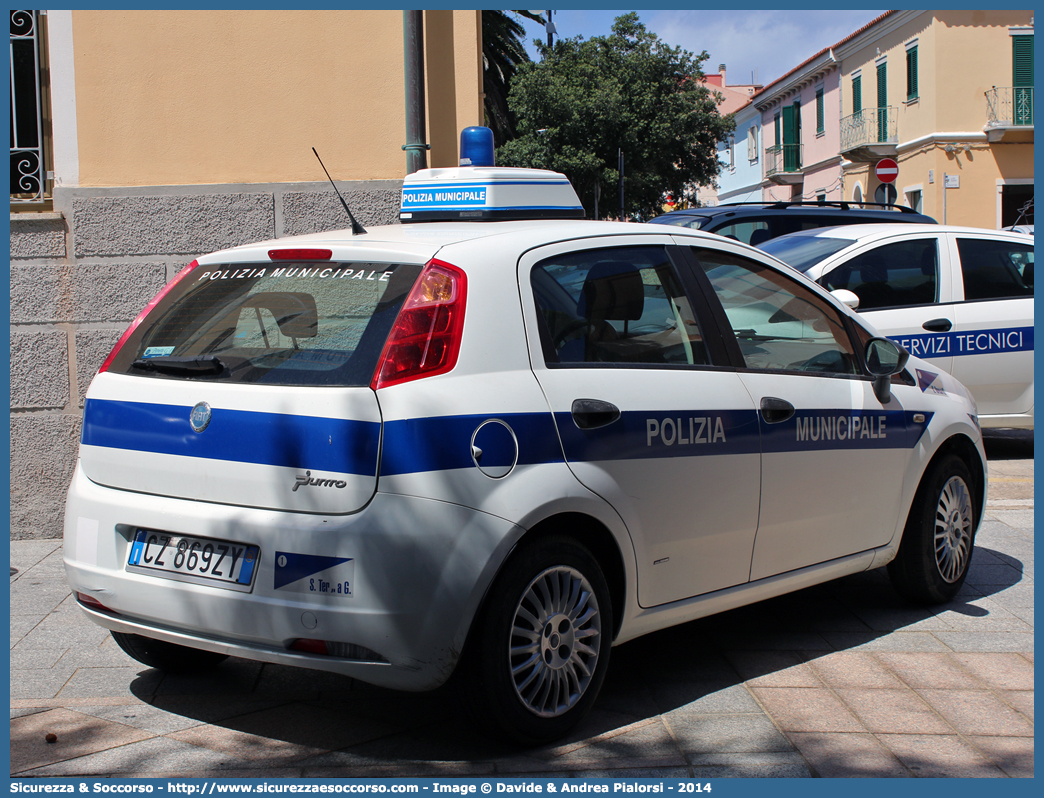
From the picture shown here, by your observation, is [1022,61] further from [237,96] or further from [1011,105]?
[237,96]

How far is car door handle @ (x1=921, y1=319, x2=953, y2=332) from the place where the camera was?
8375 millimetres

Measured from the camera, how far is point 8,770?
10.8ft

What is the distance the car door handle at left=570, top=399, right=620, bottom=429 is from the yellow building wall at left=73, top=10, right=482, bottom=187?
407cm

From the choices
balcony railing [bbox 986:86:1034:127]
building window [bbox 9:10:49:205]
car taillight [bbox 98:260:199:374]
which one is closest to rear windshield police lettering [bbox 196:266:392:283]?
car taillight [bbox 98:260:199:374]

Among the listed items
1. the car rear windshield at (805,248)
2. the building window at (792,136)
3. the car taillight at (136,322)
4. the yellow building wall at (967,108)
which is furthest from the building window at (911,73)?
the car taillight at (136,322)

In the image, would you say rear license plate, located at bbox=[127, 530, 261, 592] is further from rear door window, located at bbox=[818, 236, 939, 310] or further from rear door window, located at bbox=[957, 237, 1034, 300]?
rear door window, located at bbox=[957, 237, 1034, 300]

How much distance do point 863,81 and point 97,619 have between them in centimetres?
3859

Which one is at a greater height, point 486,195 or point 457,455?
point 486,195

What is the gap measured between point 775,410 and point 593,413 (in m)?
0.96

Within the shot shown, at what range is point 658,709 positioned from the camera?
382cm

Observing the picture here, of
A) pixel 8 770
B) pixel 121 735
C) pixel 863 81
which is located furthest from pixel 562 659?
pixel 863 81

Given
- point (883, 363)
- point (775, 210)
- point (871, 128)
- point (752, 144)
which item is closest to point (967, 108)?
point (871, 128)

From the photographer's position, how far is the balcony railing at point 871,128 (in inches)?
1382

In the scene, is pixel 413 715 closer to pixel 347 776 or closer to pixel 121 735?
pixel 347 776
